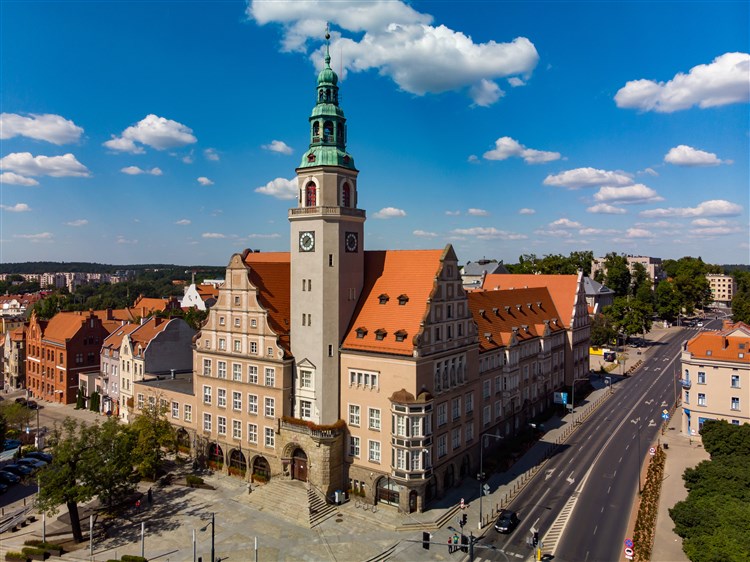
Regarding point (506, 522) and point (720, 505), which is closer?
point (720, 505)

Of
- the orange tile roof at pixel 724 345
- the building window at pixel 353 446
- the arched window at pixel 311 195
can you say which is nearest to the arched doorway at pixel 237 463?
the building window at pixel 353 446

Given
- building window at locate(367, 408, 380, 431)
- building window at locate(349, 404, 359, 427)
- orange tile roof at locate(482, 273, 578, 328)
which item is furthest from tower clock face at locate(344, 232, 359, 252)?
orange tile roof at locate(482, 273, 578, 328)

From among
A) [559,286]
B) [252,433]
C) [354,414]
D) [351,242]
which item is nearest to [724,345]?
[559,286]

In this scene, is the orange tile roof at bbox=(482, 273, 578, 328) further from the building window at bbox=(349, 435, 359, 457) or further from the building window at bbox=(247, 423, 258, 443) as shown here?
the building window at bbox=(247, 423, 258, 443)

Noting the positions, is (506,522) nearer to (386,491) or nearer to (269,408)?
(386,491)

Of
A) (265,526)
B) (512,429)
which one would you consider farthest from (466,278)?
(265,526)

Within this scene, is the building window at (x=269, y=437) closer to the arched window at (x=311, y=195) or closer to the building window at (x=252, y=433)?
the building window at (x=252, y=433)
